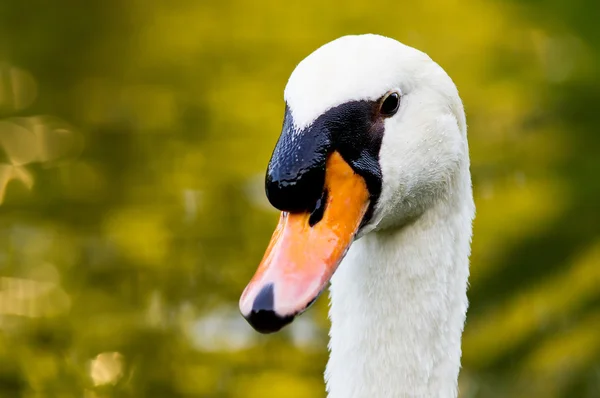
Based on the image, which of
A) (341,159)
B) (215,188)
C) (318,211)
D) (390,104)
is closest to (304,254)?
(318,211)

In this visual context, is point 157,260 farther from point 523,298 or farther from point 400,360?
point 400,360

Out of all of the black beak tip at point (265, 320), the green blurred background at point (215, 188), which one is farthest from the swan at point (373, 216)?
the green blurred background at point (215, 188)

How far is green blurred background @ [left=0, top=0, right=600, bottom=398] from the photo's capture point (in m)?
5.09

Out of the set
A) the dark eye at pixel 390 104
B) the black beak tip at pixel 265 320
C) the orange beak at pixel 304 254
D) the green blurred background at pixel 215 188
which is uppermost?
the green blurred background at pixel 215 188

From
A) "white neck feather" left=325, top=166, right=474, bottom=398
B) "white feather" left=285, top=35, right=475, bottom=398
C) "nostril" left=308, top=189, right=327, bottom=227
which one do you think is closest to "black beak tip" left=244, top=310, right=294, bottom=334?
"nostril" left=308, top=189, right=327, bottom=227

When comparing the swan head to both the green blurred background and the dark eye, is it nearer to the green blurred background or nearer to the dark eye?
the dark eye

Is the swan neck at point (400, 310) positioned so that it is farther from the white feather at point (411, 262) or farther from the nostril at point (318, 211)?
the nostril at point (318, 211)

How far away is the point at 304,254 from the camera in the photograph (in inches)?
80.7

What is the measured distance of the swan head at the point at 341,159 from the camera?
2.02 meters

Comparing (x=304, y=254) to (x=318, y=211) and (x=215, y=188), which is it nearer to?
(x=318, y=211)

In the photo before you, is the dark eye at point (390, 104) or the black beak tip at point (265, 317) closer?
the black beak tip at point (265, 317)

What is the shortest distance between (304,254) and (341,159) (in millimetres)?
207

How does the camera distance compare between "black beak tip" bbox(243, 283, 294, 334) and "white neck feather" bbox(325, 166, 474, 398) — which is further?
"white neck feather" bbox(325, 166, 474, 398)

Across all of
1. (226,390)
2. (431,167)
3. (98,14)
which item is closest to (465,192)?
(431,167)
